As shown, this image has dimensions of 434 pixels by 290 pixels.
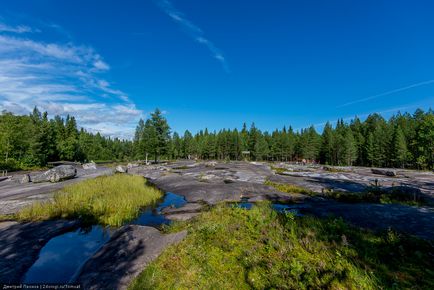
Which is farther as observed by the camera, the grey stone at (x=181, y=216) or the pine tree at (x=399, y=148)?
the pine tree at (x=399, y=148)

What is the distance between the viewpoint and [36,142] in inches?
2354

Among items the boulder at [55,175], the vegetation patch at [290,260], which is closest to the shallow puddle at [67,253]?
the vegetation patch at [290,260]

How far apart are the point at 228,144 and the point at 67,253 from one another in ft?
352

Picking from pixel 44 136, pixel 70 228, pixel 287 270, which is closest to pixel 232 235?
pixel 287 270

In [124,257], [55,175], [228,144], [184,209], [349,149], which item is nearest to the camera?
[124,257]

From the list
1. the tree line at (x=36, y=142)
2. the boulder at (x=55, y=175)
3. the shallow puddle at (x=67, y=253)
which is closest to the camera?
the shallow puddle at (x=67, y=253)

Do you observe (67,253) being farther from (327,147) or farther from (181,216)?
(327,147)

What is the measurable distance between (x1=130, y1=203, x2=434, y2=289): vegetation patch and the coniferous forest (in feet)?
190

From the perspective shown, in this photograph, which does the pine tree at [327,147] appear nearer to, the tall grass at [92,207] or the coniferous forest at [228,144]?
the coniferous forest at [228,144]

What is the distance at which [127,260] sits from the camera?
8.94m

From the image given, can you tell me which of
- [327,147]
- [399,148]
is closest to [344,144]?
[327,147]

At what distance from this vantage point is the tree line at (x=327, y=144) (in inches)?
2600

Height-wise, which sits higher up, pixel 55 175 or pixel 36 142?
pixel 36 142

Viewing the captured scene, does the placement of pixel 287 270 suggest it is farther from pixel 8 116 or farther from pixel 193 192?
pixel 8 116
